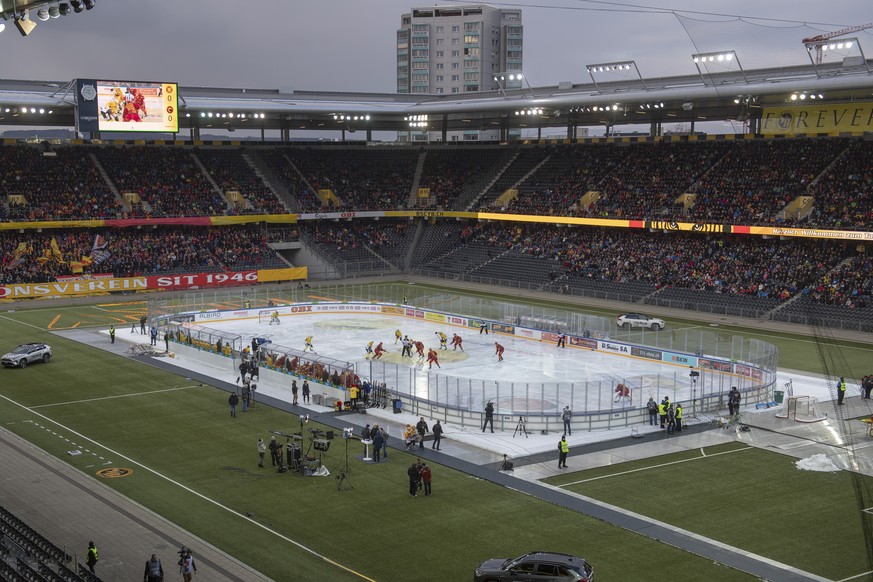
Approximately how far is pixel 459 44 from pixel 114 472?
172914 millimetres

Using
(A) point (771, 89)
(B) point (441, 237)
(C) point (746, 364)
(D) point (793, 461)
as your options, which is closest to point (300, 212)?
(B) point (441, 237)

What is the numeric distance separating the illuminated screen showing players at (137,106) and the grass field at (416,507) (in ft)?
135

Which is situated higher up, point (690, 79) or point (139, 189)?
point (690, 79)

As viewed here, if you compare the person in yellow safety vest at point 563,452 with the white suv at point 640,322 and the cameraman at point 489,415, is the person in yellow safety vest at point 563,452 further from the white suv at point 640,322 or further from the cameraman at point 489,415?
the white suv at point 640,322

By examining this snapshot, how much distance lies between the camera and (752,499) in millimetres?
26891

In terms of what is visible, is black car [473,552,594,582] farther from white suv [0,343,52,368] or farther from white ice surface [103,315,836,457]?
white suv [0,343,52,368]

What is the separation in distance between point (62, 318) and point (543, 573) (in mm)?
51579

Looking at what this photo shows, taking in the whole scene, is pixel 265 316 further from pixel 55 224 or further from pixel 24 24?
pixel 24 24

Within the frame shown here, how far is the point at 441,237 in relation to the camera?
3632 inches

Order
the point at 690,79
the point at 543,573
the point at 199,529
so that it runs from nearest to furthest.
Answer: the point at 543,573 → the point at 199,529 → the point at 690,79

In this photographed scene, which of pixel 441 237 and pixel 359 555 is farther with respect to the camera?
pixel 441 237

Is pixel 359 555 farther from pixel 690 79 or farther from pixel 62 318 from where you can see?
pixel 690 79

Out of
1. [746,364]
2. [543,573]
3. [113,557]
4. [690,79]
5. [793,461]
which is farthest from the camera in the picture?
[690,79]

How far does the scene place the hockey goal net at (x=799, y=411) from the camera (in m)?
36.6
